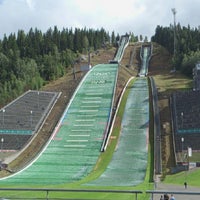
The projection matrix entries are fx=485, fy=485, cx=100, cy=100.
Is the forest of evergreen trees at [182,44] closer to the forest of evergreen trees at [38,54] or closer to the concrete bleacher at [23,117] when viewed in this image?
the forest of evergreen trees at [38,54]

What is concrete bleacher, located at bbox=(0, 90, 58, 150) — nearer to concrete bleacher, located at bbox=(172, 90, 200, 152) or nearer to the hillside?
the hillside

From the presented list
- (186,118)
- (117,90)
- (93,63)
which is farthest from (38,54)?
(186,118)

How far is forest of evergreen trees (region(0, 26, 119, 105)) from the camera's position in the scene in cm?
9156

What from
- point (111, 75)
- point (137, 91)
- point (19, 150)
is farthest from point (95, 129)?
point (111, 75)

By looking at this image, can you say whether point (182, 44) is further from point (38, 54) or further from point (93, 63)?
point (38, 54)

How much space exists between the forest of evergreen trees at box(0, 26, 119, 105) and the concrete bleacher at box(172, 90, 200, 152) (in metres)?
29.9

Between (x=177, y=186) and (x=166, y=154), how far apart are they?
11.2 meters

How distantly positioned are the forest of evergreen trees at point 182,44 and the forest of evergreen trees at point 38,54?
15.5m

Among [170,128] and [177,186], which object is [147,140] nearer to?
[170,128]

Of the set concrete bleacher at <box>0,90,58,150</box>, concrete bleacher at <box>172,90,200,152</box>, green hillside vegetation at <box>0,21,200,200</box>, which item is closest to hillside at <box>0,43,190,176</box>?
green hillside vegetation at <box>0,21,200,200</box>

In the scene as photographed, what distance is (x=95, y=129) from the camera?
196 feet

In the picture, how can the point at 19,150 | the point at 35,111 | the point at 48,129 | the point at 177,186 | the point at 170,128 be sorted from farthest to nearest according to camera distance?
the point at 35,111 → the point at 48,129 → the point at 170,128 → the point at 19,150 → the point at 177,186

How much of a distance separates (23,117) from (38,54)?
6074 centimetres

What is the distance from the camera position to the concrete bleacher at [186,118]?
5226 cm
